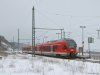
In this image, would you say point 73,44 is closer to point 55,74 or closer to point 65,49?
point 65,49

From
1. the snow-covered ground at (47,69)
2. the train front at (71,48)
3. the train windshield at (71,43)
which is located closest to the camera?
the snow-covered ground at (47,69)

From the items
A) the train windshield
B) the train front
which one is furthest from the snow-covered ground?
the train windshield

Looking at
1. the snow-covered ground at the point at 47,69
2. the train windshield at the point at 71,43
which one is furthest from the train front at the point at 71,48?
the snow-covered ground at the point at 47,69

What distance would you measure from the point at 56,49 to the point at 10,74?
29250mm

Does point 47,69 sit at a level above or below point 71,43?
below

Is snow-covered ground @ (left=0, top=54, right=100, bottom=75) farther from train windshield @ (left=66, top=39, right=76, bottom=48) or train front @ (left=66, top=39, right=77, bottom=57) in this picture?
train windshield @ (left=66, top=39, right=76, bottom=48)

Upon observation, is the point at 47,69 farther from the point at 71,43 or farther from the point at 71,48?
the point at 71,43

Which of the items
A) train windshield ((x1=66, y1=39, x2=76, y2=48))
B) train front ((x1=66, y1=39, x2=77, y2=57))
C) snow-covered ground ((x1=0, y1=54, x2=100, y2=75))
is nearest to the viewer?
snow-covered ground ((x1=0, y1=54, x2=100, y2=75))

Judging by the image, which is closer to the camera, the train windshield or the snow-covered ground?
the snow-covered ground

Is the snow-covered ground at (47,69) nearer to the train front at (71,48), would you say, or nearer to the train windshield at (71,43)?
the train front at (71,48)

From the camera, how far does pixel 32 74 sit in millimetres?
15875

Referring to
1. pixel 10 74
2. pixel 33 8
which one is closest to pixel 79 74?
pixel 10 74

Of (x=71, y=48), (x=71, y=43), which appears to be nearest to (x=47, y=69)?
(x=71, y=48)

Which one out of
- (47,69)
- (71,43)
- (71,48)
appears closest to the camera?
(47,69)
